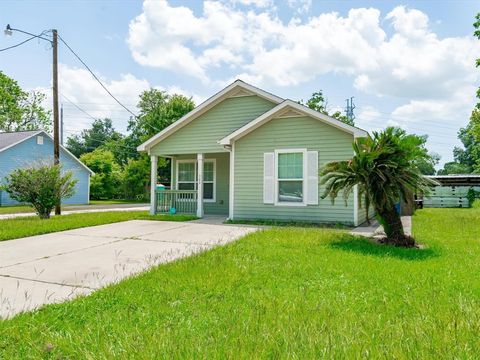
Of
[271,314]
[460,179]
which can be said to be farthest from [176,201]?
[460,179]

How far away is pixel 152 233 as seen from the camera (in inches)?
327

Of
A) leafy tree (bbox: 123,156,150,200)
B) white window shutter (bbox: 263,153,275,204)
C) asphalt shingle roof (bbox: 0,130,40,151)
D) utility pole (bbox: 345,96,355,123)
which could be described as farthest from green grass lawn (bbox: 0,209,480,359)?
utility pole (bbox: 345,96,355,123)

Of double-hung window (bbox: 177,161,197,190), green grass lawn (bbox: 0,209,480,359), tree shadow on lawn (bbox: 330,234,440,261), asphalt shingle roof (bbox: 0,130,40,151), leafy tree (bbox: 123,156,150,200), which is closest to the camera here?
green grass lawn (bbox: 0,209,480,359)

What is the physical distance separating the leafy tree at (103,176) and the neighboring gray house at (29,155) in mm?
2946

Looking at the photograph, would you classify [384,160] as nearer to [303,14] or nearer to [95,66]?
[303,14]

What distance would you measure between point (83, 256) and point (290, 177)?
6.52 m

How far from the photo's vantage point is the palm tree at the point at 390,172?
6.57 m

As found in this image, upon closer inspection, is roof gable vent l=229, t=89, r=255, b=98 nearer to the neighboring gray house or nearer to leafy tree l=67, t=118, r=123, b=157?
the neighboring gray house

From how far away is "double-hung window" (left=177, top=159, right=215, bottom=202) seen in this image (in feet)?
45.3

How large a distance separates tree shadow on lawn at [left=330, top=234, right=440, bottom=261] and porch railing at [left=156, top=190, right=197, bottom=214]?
7.06m

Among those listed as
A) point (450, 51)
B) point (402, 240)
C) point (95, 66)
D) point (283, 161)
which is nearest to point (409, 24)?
point (450, 51)

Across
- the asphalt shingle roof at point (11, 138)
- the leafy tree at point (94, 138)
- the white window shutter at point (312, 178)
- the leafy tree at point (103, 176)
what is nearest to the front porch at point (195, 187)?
the white window shutter at point (312, 178)

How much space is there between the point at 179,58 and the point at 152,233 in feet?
38.5

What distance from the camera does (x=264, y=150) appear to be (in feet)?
34.7
